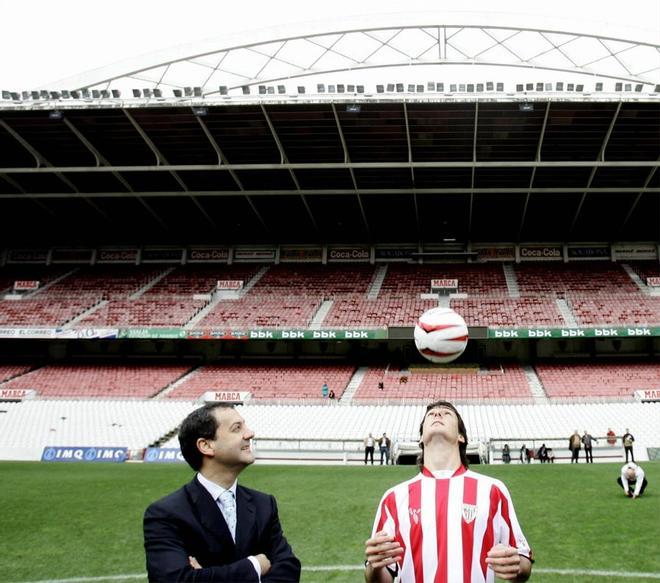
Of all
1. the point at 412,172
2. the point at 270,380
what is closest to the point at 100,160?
the point at 270,380

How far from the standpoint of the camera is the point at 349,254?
44.9 m

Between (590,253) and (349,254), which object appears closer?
(590,253)

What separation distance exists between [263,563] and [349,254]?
42193 mm

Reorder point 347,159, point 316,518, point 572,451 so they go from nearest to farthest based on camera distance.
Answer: point 316,518 < point 572,451 < point 347,159

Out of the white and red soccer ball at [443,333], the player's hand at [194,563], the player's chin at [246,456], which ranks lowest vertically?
the player's hand at [194,563]

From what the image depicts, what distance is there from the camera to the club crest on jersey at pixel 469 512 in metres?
3.32

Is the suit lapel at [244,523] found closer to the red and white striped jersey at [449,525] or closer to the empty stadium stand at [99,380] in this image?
the red and white striped jersey at [449,525]

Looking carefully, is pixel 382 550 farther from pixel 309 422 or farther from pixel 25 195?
pixel 25 195

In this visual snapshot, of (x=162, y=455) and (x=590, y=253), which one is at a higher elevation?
(x=590, y=253)

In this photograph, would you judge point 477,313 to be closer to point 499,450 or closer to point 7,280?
point 499,450

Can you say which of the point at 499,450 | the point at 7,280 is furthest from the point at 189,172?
the point at 499,450

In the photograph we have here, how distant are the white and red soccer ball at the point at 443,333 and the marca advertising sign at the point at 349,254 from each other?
124 ft

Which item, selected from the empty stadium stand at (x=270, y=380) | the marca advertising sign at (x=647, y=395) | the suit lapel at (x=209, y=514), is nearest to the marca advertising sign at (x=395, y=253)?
the empty stadium stand at (x=270, y=380)

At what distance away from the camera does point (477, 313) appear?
36.3 m
